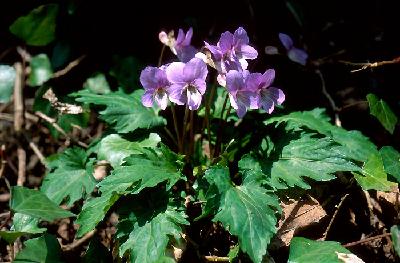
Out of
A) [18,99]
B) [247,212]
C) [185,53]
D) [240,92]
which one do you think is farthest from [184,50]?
[18,99]

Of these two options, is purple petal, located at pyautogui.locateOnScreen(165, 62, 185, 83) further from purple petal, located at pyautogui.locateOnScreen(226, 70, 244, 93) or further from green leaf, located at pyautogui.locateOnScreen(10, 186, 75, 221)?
green leaf, located at pyautogui.locateOnScreen(10, 186, 75, 221)

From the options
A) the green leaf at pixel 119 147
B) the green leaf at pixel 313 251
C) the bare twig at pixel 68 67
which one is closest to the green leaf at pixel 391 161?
the green leaf at pixel 313 251

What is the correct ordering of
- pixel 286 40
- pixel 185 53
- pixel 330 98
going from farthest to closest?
1. pixel 330 98
2. pixel 286 40
3. pixel 185 53

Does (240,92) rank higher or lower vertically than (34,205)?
higher

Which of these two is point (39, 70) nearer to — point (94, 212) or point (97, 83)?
point (97, 83)

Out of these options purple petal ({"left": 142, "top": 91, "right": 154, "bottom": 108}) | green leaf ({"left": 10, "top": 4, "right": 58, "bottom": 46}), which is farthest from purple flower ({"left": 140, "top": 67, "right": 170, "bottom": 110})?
green leaf ({"left": 10, "top": 4, "right": 58, "bottom": 46})

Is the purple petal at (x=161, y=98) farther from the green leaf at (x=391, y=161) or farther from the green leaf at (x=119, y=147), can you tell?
the green leaf at (x=391, y=161)
